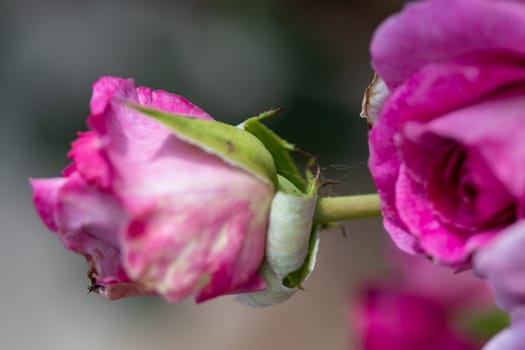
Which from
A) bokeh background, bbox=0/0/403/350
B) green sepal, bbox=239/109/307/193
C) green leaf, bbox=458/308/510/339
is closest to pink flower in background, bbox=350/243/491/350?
green leaf, bbox=458/308/510/339

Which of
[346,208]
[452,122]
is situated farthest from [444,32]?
[346,208]

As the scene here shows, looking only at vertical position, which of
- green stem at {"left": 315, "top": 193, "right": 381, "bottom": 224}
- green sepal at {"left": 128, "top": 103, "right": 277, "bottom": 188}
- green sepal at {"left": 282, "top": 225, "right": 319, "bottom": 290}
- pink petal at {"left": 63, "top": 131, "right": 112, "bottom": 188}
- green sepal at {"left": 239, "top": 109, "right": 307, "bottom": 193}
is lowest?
green sepal at {"left": 282, "top": 225, "right": 319, "bottom": 290}

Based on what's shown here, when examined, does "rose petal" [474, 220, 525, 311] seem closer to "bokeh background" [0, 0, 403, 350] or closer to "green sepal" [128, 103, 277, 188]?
"green sepal" [128, 103, 277, 188]

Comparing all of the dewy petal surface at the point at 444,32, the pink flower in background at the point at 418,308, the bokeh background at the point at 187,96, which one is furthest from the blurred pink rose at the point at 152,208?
the bokeh background at the point at 187,96

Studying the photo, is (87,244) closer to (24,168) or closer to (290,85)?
(290,85)

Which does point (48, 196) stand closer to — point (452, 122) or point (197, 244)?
point (197, 244)

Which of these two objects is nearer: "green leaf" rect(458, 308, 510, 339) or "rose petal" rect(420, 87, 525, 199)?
"rose petal" rect(420, 87, 525, 199)

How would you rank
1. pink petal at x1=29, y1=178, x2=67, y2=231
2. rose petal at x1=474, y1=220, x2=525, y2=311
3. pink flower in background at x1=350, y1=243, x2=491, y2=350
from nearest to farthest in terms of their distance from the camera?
1. rose petal at x1=474, y1=220, x2=525, y2=311
2. pink petal at x1=29, y1=178, x2=67, y2=231
3. pink flower in background at x1=350, y1=243, x2=491, y2=350
